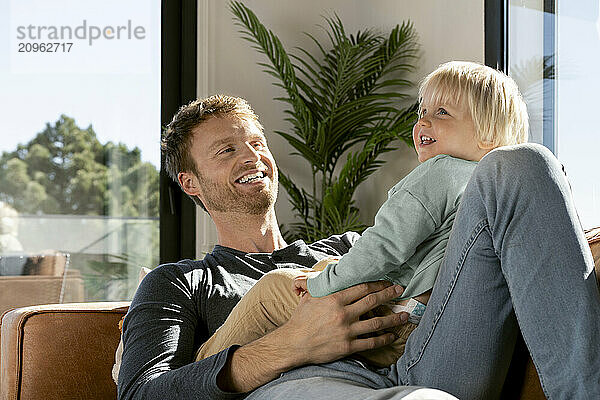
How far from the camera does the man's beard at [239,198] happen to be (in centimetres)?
199

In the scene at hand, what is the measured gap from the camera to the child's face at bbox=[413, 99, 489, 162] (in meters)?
1.41

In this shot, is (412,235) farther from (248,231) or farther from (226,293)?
(248,231)

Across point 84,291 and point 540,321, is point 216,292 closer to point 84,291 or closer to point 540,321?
point 540,321

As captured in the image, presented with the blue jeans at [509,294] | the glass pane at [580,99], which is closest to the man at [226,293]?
the blue jeans at [509,294]

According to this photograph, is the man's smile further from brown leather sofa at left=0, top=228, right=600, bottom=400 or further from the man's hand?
the man's hand

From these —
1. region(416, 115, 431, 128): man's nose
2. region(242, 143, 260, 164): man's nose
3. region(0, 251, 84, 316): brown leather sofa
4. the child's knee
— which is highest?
region(416, 115, 431, 128): man's nose

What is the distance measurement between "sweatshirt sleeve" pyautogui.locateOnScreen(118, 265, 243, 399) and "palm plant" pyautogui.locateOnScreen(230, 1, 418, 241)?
166 centimetres

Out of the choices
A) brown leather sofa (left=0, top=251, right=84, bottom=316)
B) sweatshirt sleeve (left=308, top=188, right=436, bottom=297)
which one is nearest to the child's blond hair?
sweatshirt sleeve (left=308, top=188, right=436, bottom=297)

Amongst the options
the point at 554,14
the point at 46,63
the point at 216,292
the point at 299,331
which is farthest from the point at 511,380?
the point at 46,63

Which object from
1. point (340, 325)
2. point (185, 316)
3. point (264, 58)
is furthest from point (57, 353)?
point (264, 58)

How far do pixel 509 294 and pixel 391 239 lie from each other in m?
0.23

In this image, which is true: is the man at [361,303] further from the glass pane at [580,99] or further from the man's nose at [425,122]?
the glass pane at [580,99]

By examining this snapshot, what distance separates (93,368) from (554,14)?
5.69 feet

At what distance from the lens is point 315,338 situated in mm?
1344
